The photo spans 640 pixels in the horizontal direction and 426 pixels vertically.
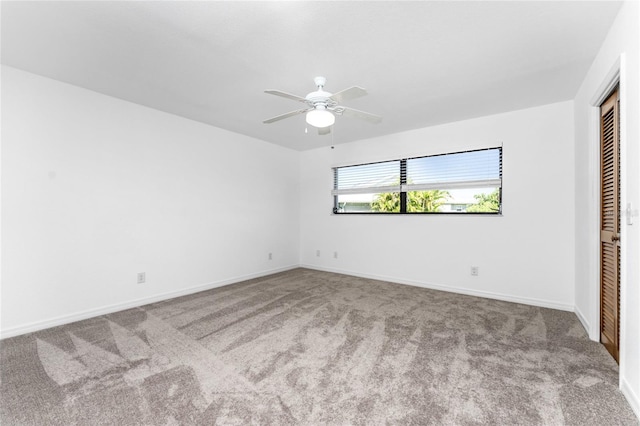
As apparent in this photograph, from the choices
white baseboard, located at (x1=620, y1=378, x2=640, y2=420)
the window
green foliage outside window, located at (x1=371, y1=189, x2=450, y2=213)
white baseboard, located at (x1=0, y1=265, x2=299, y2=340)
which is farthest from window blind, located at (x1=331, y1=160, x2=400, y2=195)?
white baseboard, located at (x1=620, y1=378, x2=640, y2=420)

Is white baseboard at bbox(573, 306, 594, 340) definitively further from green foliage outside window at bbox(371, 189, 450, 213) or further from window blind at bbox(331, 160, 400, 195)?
window blind at bbox(331, 160, 400, 195)

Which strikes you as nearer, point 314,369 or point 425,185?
point 314,369

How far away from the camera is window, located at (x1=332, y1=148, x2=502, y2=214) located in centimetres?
388

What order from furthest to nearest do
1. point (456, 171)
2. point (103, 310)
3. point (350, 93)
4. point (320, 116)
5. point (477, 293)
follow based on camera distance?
point (456, 171), point (477, 293), point (103, 310), point (320, 116), point (350, 93)

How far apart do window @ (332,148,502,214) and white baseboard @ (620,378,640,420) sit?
236cm

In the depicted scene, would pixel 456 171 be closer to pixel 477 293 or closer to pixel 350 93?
pixel 477 293

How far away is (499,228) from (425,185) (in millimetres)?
1166

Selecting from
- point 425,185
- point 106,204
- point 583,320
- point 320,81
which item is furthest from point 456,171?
point 106,204

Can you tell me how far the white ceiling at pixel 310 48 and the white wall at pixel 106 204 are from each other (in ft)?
1.26

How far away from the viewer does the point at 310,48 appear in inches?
87.0

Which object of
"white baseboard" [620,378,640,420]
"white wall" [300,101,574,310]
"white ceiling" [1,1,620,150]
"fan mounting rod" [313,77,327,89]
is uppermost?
"white ceiling" [1,1,620,150]

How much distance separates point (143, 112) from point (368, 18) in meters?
3.01

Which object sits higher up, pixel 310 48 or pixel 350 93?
pixel 310 48

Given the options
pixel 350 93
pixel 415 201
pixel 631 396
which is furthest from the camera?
pixel 415 201
